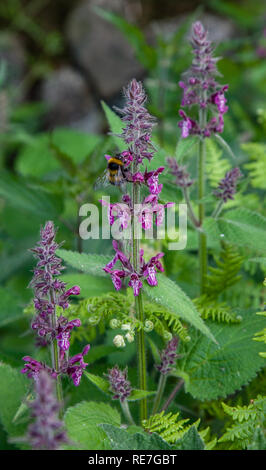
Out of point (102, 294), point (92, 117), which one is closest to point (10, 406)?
point (102, 294)

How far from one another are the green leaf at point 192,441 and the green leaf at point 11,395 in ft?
2.19

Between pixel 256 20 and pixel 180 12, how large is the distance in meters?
1.06

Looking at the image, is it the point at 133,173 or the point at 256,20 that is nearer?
the point at 133,173

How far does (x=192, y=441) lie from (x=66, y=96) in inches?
217

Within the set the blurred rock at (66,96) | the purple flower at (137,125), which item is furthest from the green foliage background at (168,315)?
the blurred rock at (66,96)

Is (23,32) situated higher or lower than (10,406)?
higher

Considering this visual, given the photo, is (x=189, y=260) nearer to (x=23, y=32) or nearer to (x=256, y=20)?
(x=256, y=20)

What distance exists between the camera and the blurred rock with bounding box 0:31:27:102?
6.22m

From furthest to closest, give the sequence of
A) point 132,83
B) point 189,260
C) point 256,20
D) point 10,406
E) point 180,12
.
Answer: point 180,12 < point 256,20 < point 189,260 < point 10,406 < point 132,83

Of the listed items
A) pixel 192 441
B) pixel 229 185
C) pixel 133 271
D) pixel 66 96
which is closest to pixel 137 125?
pixel 133 271

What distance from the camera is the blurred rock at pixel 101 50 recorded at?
6.25m

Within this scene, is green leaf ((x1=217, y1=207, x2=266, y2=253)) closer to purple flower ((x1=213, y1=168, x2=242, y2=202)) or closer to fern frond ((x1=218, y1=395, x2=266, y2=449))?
purple flower ((x1=213, y1=168, x2=242, y2=202))

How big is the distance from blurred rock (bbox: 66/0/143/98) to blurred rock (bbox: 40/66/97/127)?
0.56ft

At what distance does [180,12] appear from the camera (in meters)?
6.36
